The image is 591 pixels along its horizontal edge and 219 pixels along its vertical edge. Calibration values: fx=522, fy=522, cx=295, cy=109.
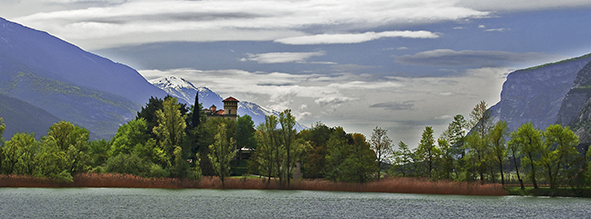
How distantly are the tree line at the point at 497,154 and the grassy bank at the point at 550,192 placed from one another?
2.31 ft

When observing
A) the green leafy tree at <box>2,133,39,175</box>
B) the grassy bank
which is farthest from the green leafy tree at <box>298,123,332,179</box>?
the green leafy tree at <box>2,133,39,175</box>

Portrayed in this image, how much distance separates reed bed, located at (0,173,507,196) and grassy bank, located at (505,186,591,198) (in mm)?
2391

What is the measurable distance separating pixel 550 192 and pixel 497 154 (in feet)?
27.9

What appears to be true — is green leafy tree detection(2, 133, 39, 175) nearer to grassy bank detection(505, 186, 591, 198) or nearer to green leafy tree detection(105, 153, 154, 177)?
green leafy tree detection(105, 153, 154, 177)

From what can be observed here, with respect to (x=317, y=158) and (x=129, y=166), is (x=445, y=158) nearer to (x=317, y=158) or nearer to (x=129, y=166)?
(x=317, y=158)

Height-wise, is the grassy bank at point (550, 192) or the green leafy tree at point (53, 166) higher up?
the green leafy tree at point (53, 166)

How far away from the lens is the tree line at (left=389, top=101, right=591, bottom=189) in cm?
7125

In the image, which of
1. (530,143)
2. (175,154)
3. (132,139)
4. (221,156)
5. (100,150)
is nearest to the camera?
(530,143)

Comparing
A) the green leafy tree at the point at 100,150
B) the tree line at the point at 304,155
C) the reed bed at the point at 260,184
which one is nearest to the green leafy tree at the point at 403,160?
the tree line at the point at 304,155

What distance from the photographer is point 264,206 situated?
177ft

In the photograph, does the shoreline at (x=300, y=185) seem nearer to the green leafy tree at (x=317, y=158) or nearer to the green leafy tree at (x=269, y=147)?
the green leafy tree at (x=269, y=147)

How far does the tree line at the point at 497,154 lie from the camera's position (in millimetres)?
71250

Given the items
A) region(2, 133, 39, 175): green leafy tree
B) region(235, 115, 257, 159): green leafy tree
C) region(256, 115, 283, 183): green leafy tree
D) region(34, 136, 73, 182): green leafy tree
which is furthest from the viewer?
region(235, 115, 257, 159): green leafy tree

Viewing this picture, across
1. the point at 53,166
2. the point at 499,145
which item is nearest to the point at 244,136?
the point at 53,166
